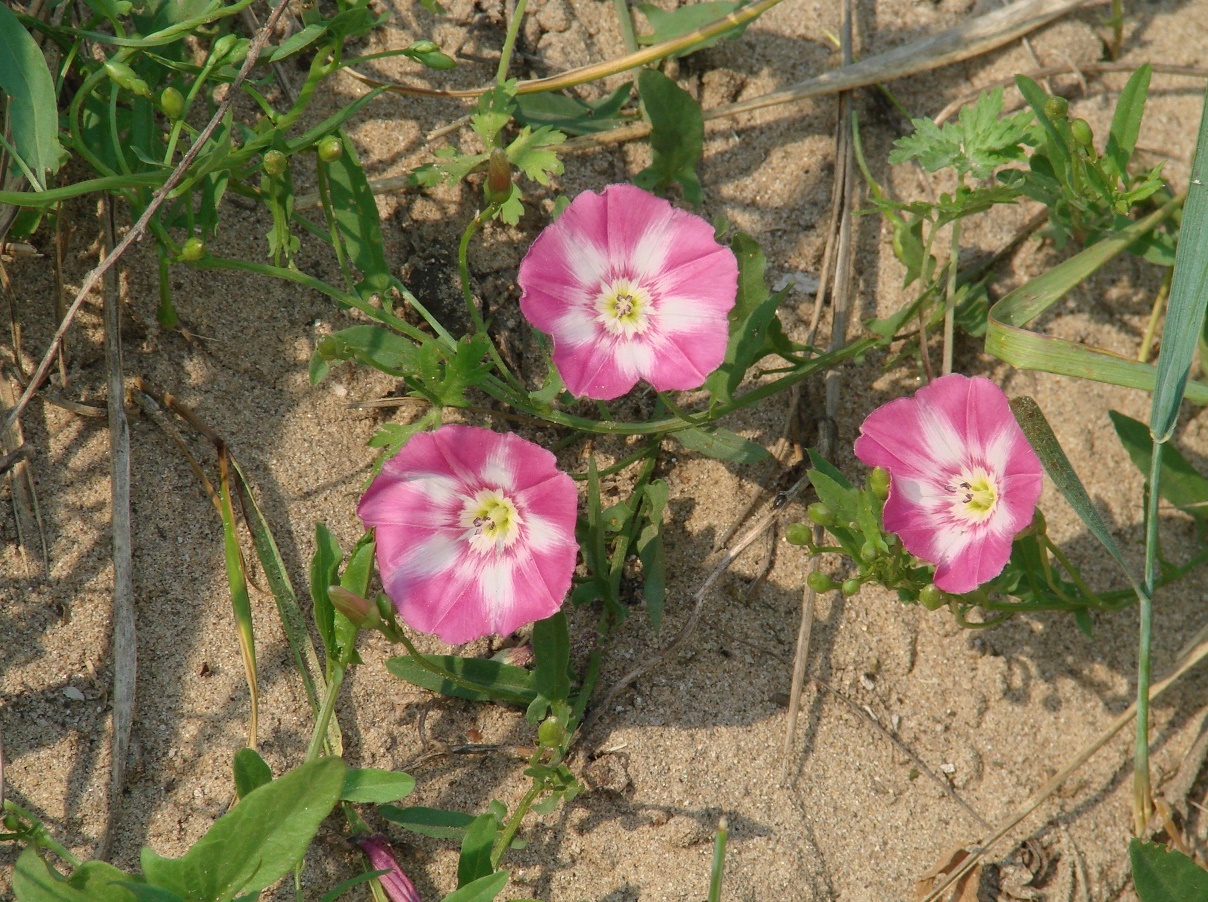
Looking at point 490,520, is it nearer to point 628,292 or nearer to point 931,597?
point 628,292

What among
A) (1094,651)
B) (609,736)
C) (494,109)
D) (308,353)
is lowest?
(609,736)

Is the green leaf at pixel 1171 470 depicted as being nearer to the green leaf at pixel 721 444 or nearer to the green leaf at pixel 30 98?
the green leaf at pixel 721 444

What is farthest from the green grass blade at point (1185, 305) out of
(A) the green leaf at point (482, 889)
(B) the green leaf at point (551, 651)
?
(A) the green leaf at point (482, 889)

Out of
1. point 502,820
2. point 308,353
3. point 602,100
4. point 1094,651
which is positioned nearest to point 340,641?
point 502,820

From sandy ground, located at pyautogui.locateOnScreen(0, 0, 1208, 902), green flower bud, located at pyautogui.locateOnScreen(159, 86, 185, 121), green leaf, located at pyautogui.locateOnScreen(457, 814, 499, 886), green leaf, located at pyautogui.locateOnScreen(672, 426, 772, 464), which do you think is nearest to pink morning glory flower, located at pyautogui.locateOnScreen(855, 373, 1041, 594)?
green leaf, located at pyautogui.locateOnScreen(672, 426, 772, 464)

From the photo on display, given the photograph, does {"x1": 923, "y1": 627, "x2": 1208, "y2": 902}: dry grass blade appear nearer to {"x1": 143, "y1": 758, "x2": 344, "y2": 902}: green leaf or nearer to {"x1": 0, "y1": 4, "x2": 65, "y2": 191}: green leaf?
{"x1": 143, "y1": 758, "x2": 344, "y2": 902}: green leaf

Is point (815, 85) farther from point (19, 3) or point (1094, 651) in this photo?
point (19, 3)
